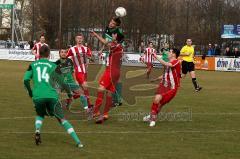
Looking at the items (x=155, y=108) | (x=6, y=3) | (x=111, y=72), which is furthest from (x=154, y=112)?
(x=6, y=3)

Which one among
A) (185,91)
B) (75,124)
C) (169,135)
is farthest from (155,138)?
(185,91)

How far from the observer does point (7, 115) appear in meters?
12.9

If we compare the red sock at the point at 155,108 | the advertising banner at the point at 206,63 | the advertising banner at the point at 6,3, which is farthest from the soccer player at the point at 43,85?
the advertising banner at the point at 6,3

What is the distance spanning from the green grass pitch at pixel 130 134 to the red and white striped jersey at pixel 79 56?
770mm

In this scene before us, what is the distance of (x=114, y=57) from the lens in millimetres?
12422

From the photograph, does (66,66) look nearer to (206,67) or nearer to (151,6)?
(206,67)

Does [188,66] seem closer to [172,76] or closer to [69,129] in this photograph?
[172,76]

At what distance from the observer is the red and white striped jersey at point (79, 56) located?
46.6 ft

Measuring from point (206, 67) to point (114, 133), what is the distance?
32690mm

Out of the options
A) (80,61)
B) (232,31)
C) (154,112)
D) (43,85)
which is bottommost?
(154,112)

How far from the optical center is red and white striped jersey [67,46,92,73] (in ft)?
46.6

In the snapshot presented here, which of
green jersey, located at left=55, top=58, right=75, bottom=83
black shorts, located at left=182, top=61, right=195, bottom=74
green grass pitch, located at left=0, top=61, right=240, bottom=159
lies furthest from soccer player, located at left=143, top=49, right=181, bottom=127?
black shorts, located at left=182, top=61, right=195, bottom=74

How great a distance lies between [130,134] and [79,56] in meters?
4.27

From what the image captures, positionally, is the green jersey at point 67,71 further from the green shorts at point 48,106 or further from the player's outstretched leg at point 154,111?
the green shorts at point 48,106
